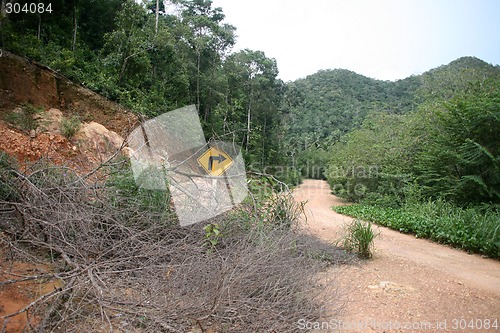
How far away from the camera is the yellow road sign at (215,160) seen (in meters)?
4.93

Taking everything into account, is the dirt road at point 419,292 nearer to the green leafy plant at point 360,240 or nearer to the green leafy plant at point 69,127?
the green leafy plant at point 360,240

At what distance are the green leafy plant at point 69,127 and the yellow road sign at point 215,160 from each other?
431cm

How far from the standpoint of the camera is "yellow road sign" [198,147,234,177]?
16.2 ft

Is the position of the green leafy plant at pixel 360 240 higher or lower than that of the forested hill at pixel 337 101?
lower

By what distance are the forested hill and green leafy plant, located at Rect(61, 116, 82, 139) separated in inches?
793

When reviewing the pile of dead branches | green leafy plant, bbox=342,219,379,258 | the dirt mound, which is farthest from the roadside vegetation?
the dirt mound

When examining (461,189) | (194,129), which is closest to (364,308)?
(461,189)

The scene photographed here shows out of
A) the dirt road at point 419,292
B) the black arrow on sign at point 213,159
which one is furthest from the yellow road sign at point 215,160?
the dirt road at point 419,292

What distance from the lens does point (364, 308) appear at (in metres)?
3.45

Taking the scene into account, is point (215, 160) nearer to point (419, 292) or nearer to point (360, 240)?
point (360, 240)

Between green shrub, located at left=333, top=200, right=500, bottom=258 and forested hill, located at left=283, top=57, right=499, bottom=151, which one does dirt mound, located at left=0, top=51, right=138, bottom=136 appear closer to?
green shrub, located at left=333, top=200, right=500, bottom=258

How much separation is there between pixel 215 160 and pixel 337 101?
32.5 meters

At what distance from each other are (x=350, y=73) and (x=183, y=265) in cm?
4496

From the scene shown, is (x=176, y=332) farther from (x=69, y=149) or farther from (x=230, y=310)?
(x=69, y=149)
